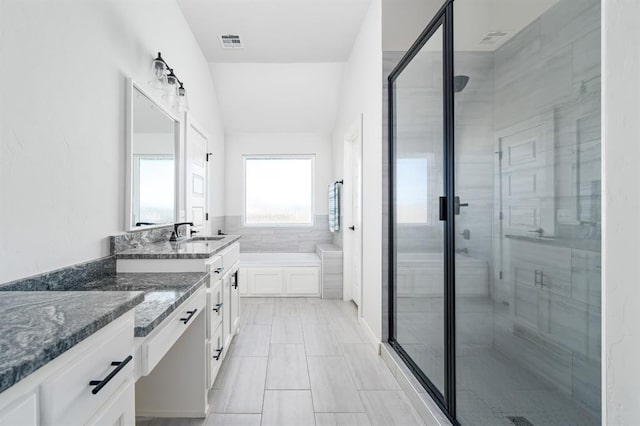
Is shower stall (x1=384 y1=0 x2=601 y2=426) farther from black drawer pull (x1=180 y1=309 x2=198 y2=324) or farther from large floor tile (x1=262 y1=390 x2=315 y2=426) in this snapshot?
black drawer pull (x1=180 y1=309 x2=198 y2=324)

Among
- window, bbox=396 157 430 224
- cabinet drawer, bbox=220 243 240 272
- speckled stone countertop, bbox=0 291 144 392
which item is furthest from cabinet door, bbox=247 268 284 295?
speckled stone countertop, bbox=0 291 144 392

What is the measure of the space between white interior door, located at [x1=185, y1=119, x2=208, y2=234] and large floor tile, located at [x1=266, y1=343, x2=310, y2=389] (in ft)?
4.98

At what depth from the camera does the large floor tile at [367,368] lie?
2.24 metres

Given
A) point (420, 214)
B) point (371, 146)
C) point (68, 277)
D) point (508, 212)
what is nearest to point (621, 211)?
point (508, 212)

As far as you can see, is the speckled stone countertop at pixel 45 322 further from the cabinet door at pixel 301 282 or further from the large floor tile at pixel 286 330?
the cabinet door at pixel 301 282

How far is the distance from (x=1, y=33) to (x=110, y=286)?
3.42ft

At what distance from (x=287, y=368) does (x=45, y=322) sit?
1956 mm

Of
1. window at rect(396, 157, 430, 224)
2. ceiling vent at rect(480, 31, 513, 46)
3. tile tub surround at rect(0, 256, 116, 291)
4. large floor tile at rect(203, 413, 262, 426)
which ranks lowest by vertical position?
large floor tile at rect(203, 413, 262, 426)

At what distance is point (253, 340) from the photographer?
9.76 feet

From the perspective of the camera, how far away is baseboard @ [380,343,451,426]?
1746 millimetres

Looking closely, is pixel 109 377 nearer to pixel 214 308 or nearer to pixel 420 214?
pixel 214 308

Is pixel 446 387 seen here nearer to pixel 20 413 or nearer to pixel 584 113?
pixel 584 113

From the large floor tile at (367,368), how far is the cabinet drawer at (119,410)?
1583 mm

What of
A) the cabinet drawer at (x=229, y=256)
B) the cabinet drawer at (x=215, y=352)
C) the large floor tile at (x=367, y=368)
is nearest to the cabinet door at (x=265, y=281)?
the cabinet drawer at (x=229, y=256)
